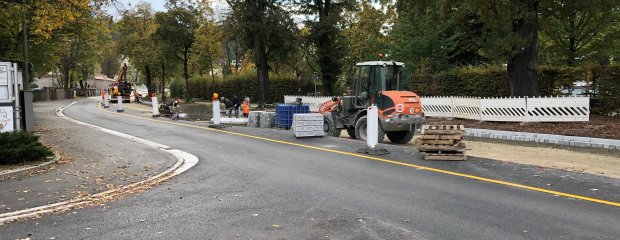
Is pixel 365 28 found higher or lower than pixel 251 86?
higher

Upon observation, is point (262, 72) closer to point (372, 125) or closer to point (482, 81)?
point (482, 81)

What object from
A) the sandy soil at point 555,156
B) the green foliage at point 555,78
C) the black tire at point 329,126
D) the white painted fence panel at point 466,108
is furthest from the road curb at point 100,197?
the green foliage at point 555,78

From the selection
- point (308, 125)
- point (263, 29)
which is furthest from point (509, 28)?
point (263, 29)

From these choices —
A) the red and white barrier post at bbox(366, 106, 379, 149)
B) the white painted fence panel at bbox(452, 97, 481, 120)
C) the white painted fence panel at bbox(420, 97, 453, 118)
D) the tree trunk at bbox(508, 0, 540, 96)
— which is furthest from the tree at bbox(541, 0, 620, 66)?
the red and white barrier post at bbox(366, 106, 379, 149)

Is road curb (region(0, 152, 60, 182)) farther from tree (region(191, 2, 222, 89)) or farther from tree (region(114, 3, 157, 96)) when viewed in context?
tree (region(191, 2, 222, 89))

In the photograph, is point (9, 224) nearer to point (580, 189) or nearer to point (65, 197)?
point (65, 197)

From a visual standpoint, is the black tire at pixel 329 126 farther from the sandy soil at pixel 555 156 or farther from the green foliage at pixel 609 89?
the green foliage at pixel 609 89

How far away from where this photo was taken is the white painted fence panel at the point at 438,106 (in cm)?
2203

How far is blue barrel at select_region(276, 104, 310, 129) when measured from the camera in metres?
17.7

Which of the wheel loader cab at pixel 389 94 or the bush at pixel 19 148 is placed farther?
the wheel loader cab at pixel 389 94

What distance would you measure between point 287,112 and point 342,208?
1150 cm

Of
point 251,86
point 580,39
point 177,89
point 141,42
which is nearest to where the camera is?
point 580,39

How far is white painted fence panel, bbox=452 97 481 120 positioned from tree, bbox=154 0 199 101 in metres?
34.4

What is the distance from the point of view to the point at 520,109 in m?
18.2
